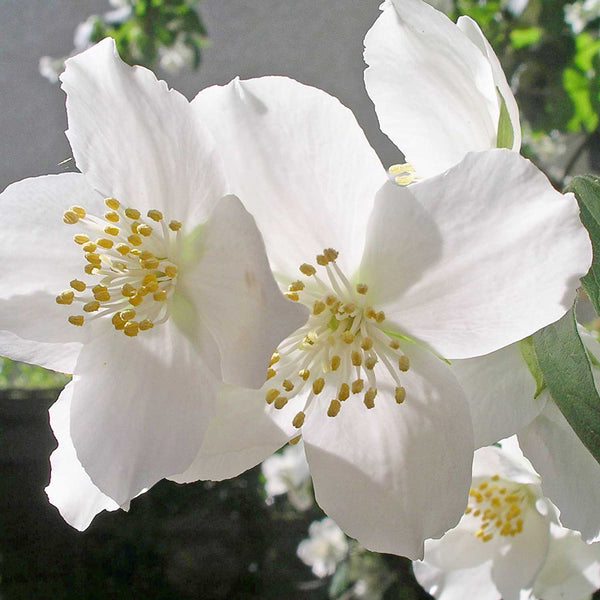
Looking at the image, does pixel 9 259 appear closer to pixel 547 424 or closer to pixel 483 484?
pixel 547 424

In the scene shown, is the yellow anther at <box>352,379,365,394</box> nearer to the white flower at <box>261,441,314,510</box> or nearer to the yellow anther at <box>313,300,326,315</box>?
the yellow anther at <box>313,300,326,315</box>

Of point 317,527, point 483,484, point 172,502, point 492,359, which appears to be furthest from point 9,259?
point 172,502

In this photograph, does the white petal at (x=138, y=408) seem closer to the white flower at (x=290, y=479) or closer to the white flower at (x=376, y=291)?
the white flower at (x=376, y=291)

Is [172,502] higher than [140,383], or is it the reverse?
[140,383]

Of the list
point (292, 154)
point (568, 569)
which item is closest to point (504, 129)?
point (292, 154)

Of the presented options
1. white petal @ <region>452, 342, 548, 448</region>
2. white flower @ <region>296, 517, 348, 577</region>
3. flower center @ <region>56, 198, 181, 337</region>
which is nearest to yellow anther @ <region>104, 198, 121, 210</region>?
flower center @ <region>56, 198, 181, 337</region>

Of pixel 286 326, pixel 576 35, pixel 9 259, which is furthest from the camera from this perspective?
pixel 576 35
